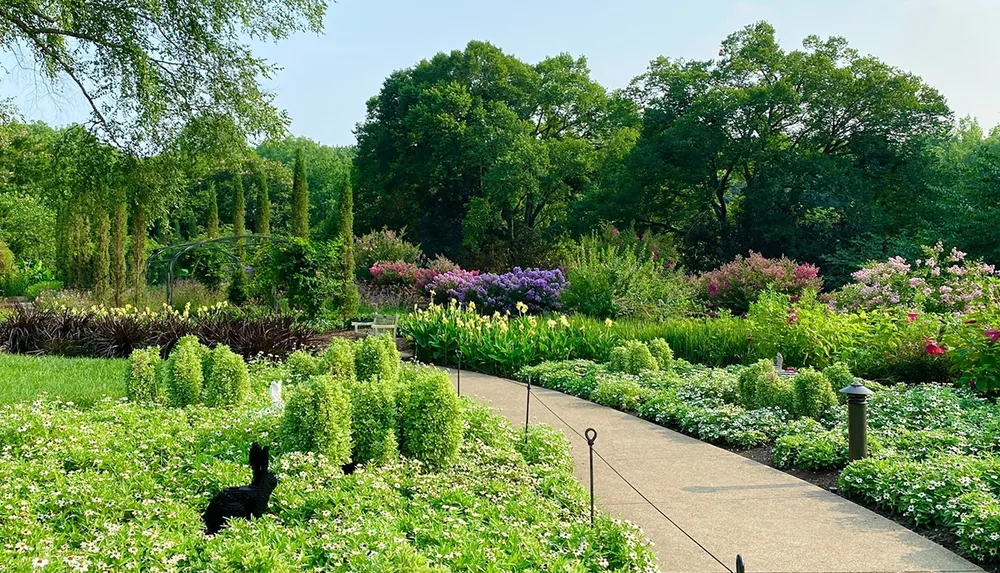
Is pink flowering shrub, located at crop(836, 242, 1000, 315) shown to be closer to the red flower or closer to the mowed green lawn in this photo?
the red flower

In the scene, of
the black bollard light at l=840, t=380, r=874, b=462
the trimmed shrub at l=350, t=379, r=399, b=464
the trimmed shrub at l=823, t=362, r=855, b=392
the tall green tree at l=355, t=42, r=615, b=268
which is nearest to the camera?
the trimmed shrub at l=350, t=379, r=399, b=464

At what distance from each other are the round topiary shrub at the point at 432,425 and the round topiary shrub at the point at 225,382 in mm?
2124

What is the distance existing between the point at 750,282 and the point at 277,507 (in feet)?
41.3

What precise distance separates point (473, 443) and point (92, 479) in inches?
88.0

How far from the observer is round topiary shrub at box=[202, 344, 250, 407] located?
609cm

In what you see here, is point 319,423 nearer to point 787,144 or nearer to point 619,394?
point 619,394

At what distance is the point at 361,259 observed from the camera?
22312mm

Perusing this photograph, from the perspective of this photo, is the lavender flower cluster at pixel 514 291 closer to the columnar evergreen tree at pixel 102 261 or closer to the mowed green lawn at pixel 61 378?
the columnar evergreen tree at pixel 102 261

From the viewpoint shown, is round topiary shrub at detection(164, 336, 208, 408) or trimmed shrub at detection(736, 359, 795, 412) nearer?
round topiary shrub at detection(164, 336, 208, 408)

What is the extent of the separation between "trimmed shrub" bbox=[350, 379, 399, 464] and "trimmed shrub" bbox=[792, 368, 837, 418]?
3570mm

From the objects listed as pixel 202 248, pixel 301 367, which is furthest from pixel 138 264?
pixel 301 367

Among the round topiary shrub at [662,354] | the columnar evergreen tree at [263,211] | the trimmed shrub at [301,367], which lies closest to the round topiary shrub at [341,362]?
the trimmed shrub at [301,367]

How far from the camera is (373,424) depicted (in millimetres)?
4566

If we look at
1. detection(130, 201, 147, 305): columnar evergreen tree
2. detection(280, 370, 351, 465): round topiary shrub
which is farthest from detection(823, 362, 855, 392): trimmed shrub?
detection(130, 201, 147, 305): columnar evergreen tree
